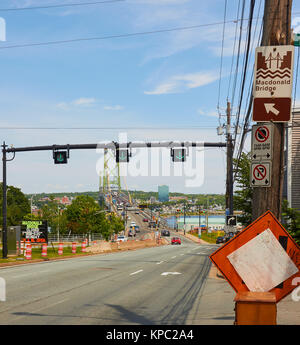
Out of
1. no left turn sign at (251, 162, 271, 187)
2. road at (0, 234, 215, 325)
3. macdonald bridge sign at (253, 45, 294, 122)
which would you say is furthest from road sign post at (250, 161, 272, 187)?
road at (0, 234, 215, 325)

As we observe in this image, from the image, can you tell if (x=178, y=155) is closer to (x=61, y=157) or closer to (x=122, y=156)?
(x=122, y=156)

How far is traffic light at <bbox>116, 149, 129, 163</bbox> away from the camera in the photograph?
99.4 feet

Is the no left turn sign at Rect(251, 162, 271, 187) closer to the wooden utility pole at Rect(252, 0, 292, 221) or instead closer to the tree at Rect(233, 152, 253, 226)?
the wooden utility pole at Rect(252, 0, 292, 221)

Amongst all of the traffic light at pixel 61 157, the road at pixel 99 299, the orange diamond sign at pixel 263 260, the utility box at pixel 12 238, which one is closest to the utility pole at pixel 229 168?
the traffic light at pixel 61 157

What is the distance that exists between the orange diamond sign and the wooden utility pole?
151cm

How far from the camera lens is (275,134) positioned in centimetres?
771

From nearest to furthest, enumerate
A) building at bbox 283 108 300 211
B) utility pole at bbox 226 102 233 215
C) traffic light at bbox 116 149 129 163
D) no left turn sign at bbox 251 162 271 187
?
no left turn sign at bbox 251 162 271 187
traffic light at bbox 116 149 129 163
utility pole at bbox 226 102 233 215
building at bbox 283 108 300 211

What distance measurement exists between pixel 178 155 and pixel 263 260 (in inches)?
944

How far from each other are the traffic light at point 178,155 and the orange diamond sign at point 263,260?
23736mm

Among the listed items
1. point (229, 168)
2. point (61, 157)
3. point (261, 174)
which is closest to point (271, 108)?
point (261, 174)

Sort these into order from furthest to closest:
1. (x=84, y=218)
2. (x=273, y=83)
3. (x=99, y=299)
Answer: (x=84, y=218) < (x=99, y=299) < (x=273, y=83)
